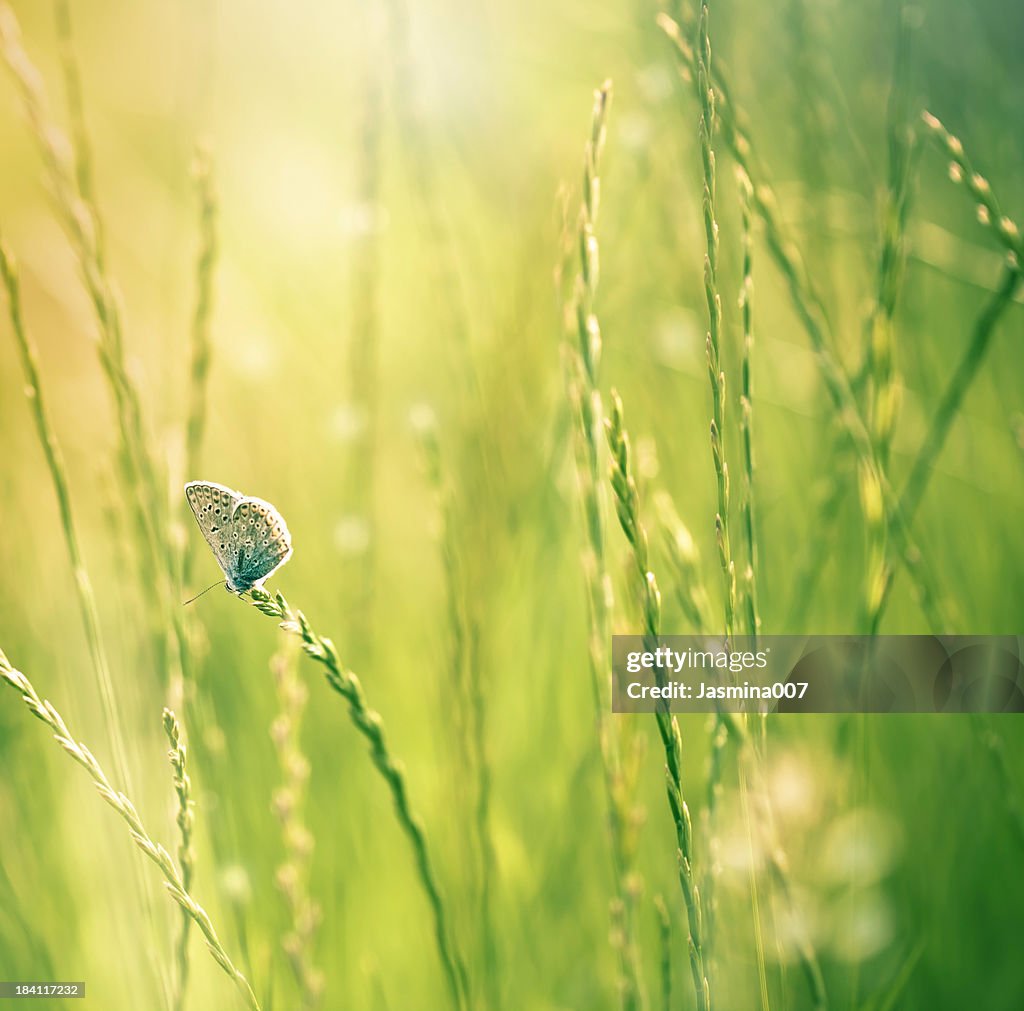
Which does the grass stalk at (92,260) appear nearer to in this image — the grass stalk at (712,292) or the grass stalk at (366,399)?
the grass stalk at (366,399)

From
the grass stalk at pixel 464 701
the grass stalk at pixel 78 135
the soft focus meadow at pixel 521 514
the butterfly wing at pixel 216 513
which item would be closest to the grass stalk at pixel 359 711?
the soft focus meadow at pixel 521 514

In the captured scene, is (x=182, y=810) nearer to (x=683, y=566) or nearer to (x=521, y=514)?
(x=683, y=566)

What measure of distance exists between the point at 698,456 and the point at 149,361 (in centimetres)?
95

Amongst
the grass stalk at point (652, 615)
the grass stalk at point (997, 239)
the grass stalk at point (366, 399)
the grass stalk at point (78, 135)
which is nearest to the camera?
the grass stalk at point (652, 615)

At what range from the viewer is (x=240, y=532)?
0.84 meters

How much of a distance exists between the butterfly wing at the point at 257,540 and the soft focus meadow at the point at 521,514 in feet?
0.16

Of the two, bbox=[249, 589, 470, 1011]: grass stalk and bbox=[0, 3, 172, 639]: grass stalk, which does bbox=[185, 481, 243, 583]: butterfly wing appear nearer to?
bbox=[0, 3, 172, 639]: grass stalk

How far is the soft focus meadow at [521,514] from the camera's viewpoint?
28.7 inches

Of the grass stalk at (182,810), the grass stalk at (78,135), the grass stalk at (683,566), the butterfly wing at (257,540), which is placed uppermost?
the grass stalk at (78,135)

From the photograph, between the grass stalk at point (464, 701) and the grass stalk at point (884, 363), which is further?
the grass stalk at point (464, 701)

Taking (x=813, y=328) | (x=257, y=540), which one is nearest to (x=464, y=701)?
(x=257, y=540)

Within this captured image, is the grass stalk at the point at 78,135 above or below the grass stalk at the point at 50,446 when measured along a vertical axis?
above

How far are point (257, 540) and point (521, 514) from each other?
0.41 m

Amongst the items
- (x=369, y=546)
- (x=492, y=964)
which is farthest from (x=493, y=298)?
(x=492, y=964)
